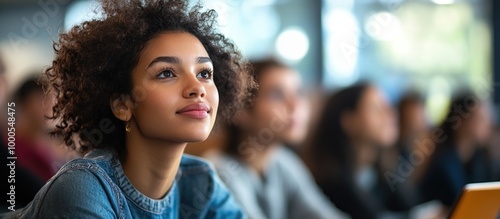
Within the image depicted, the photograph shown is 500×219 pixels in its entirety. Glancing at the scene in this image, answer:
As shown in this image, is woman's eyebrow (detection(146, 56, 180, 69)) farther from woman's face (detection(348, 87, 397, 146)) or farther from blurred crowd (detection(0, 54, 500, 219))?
woman's face (detection(348, 87, 397, 146))

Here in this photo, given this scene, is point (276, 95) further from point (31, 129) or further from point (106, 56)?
point (106, 56)

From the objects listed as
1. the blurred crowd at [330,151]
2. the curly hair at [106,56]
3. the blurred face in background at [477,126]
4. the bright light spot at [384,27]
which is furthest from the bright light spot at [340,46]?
the curly hair at [106,56]

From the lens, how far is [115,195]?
Result: 895mm

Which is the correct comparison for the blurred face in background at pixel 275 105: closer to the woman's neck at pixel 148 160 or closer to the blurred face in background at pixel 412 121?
the blurred face in background at pixel 412 121

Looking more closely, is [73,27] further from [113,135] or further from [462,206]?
[462,206]

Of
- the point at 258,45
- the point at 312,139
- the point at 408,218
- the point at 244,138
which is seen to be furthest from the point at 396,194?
the point at 258,45

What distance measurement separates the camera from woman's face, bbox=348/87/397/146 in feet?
7.83

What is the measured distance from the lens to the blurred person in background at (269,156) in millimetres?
1917

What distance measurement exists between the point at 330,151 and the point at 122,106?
4.90 ft

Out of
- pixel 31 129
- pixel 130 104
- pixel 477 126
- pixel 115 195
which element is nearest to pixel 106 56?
pixel 130 104

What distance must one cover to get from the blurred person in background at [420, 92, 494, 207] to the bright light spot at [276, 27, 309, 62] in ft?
3.86

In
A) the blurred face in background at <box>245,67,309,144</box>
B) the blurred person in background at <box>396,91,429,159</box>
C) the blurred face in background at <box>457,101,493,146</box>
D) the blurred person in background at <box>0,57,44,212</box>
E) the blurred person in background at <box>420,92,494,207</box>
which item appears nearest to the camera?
the blurred person in background at <box>0,57,44,212</box>

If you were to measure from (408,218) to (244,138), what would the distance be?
0.84 metres

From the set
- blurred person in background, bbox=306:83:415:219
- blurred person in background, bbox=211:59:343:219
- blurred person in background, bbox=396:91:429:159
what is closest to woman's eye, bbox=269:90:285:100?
blurred person in background, bbox=211:59:343:219
